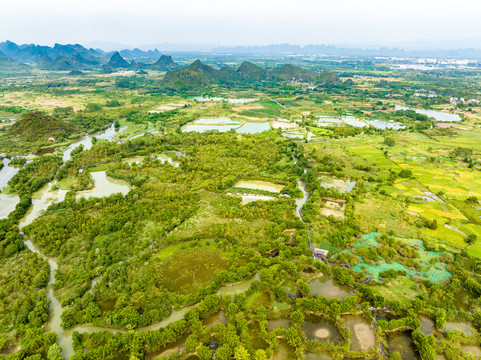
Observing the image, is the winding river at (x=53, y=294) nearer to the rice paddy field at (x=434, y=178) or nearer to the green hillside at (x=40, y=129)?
the rice paddy field at (x=434, y=178)

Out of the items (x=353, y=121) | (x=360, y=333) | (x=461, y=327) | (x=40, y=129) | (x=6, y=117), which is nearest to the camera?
(x=360, y=333)

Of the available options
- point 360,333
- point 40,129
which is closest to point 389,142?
point 360,333

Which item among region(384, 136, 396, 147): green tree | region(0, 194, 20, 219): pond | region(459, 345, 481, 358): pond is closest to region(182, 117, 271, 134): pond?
region(384, 136, 396, 147): green tree

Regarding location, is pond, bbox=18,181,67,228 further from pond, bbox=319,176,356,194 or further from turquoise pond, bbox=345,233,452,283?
pond, bbox=319,176,356,194

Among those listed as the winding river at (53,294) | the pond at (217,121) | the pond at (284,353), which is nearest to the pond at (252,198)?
the winding river at (53,294)

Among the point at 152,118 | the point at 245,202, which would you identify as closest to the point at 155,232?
the point at 245,202

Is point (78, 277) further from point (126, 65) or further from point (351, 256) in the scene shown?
point (126, 65)

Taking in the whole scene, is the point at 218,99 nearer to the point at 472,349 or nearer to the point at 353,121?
the point at 353,121
